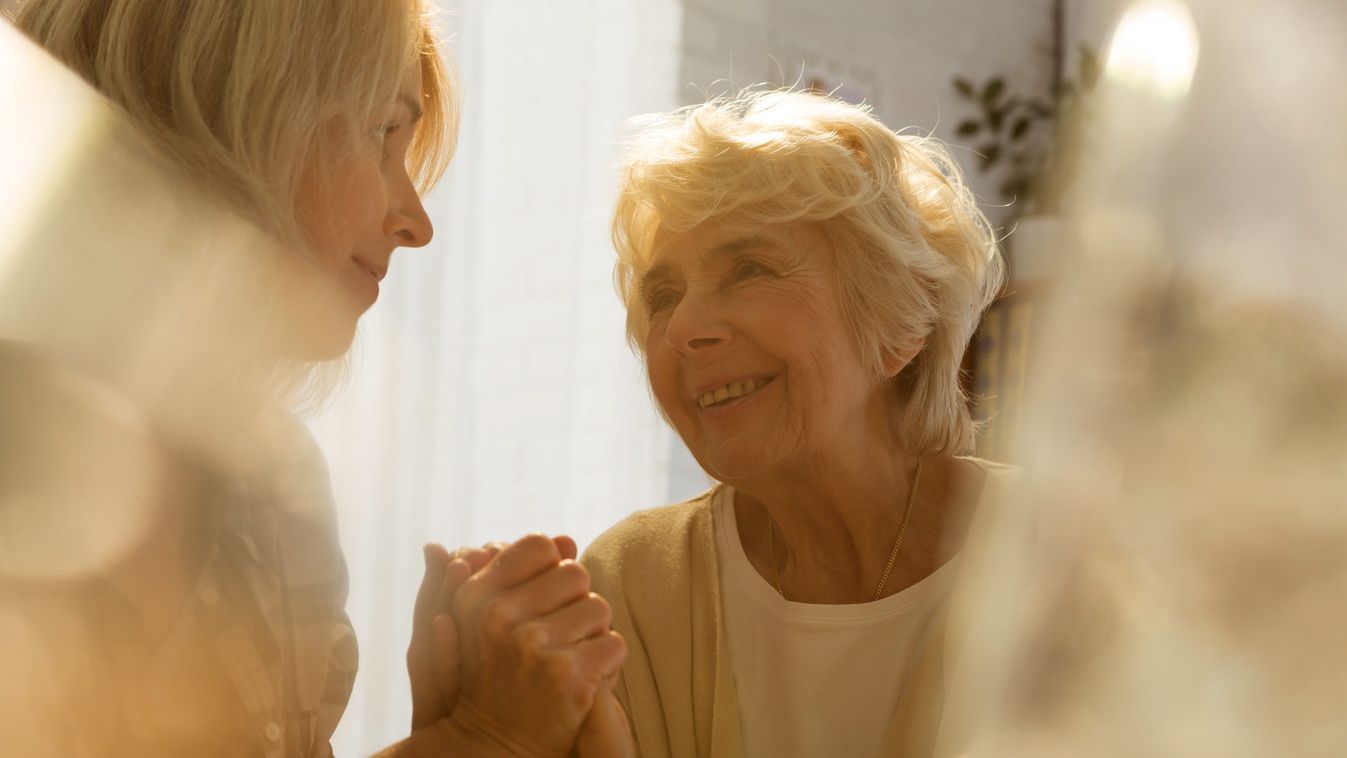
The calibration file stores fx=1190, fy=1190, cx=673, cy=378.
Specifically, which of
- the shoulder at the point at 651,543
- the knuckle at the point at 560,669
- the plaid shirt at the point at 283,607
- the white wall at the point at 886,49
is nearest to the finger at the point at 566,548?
the knuckle at the point at 560,669

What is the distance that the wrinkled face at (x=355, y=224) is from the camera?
95cm

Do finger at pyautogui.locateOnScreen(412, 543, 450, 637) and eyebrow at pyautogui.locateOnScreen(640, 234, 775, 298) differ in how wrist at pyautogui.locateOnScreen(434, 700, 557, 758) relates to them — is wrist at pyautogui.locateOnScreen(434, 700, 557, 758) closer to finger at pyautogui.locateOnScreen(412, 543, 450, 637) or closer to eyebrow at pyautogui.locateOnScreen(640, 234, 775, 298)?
finger at pyautogui.locateOnScreen(412, 543, 450, 637)

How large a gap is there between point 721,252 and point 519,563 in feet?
1.62

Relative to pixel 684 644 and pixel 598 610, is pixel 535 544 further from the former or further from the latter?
pixel 684 644

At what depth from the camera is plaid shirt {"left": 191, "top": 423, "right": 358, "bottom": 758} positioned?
89 cm

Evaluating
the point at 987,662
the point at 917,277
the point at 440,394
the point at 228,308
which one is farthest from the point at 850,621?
the point at 440,394

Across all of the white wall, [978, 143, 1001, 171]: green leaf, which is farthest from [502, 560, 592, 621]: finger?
[978, 143, 1001, 171]: green leaf

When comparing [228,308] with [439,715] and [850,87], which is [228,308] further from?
[850,87]

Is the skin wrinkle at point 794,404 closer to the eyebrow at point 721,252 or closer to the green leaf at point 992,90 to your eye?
the eyebrow at point 721,252

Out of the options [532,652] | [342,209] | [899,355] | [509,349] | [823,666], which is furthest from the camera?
[509,349]

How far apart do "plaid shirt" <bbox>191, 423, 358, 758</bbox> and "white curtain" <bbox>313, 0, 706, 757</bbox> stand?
1246 mm

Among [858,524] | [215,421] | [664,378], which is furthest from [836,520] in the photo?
[215,421]

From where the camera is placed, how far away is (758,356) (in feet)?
4.06

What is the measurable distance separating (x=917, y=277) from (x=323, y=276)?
64 cm
